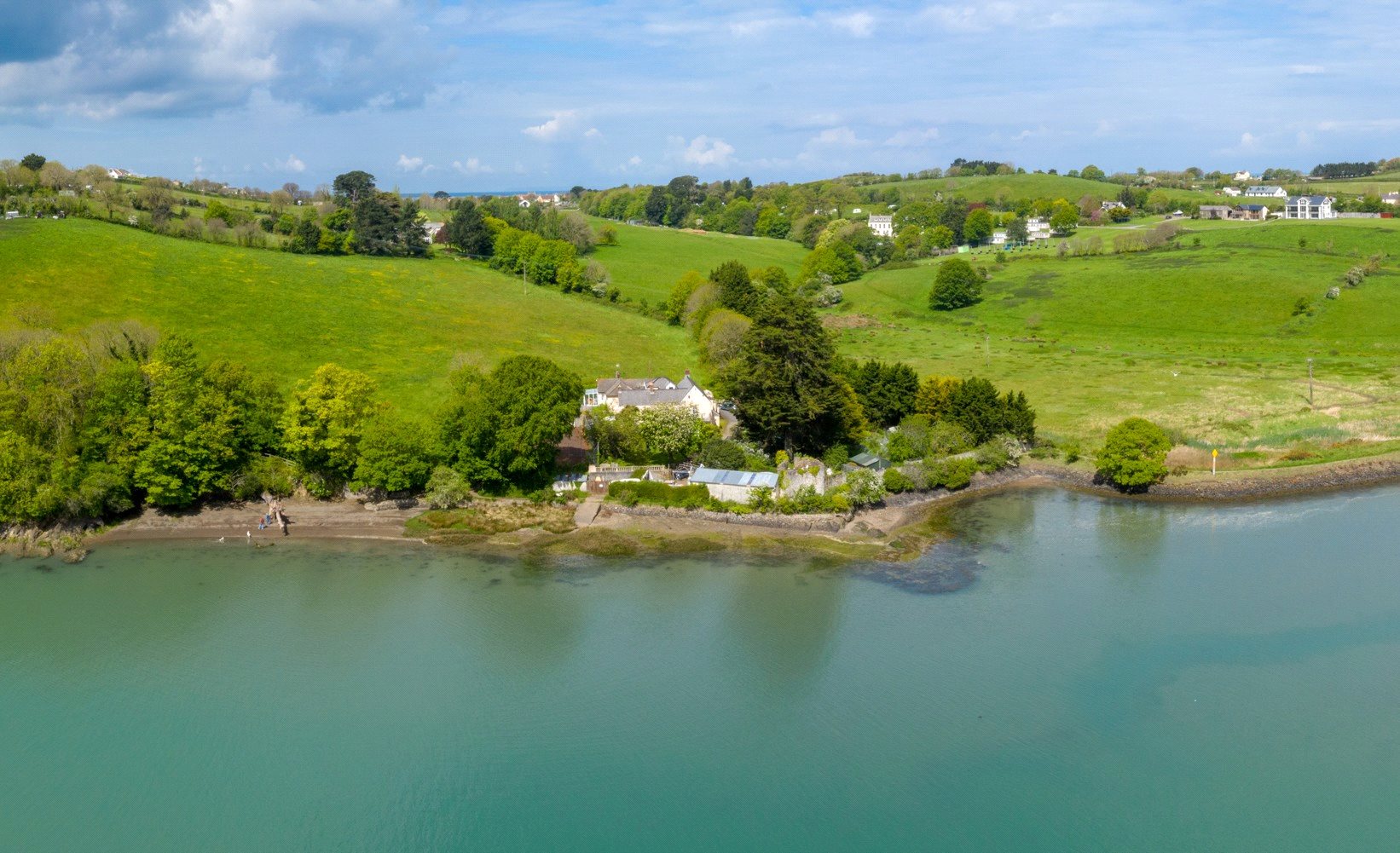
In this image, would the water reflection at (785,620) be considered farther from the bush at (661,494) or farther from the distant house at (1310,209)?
the distant house at (1310,209)

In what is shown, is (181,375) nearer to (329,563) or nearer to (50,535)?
(50,535)

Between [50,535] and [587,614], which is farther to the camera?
[50,535]

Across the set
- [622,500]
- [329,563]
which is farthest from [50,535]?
[622,500]

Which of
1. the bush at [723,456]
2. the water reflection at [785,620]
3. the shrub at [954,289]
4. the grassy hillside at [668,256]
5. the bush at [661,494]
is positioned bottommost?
the water reflection at [785,620]

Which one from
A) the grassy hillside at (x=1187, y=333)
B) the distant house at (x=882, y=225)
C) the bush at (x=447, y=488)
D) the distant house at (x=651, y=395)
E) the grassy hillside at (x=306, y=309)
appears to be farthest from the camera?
the distant house at (x=882, y=225)

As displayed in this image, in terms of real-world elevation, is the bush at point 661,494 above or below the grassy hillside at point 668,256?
below

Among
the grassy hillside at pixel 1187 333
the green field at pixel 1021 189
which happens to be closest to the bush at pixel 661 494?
the grassy hillside at pixel 1187 333

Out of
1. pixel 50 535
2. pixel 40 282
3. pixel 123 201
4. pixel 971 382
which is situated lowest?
pixel 50 535

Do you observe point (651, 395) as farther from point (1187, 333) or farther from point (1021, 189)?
point (1021, 189)
